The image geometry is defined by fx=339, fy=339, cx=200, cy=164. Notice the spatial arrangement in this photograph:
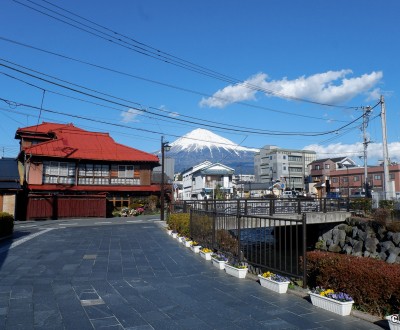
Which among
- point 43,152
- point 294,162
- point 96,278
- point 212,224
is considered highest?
point 294,162

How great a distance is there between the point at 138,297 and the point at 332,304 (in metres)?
3.45

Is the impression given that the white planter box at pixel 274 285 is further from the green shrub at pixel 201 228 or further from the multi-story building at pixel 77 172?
the multi-story building at pixel 77 172

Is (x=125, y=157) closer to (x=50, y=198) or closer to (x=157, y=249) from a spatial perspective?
(x=50, y=198)

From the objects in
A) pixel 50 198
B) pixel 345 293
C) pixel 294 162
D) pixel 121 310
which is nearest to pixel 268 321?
pixel 345 293

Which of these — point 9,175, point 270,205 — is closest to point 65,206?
point 9,175

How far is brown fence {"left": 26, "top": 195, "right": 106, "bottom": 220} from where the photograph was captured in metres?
28.8

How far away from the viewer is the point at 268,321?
5145 millimetres

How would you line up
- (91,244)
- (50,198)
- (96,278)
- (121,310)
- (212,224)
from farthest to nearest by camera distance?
(50,198), (91,244), (212,224), (96,278), (121,310)

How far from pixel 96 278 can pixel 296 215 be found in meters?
16.4

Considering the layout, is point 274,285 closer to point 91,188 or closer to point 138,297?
point 138,297

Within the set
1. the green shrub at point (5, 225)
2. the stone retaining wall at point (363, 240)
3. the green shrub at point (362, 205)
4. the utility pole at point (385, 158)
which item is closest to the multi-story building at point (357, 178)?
the utility pole at point (385, 158)

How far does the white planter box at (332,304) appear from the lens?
533 cm

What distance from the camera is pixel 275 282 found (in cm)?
678

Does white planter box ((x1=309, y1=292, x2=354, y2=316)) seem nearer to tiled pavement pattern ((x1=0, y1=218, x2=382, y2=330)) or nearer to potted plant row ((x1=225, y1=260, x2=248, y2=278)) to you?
tiled pavement pattern ((x1=0, y1=218, x2=382, y2=330))
